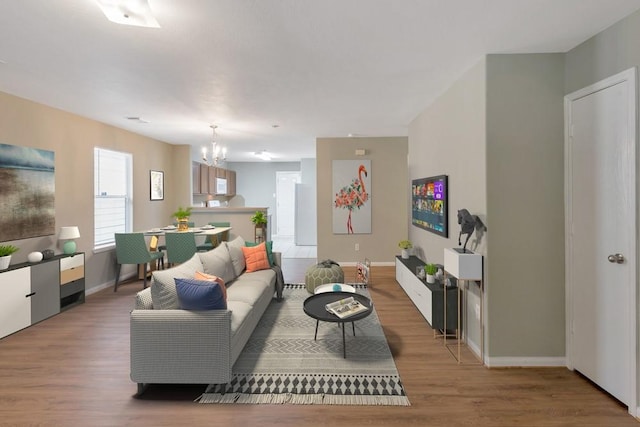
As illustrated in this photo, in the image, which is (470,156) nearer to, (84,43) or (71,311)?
(84,43)

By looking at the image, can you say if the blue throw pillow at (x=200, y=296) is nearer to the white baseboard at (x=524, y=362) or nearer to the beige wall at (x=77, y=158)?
the white baseboard at (x=524, y=362)

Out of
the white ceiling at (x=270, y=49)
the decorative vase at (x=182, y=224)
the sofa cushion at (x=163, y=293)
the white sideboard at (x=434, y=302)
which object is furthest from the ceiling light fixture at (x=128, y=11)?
the decorative vase at (x=182, y=224)

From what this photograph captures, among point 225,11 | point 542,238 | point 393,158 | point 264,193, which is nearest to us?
point 225,11

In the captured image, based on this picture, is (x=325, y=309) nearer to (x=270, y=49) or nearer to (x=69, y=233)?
(x=270, y=49)

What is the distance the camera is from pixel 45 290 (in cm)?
379

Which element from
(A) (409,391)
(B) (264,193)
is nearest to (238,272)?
(A) (409,391)

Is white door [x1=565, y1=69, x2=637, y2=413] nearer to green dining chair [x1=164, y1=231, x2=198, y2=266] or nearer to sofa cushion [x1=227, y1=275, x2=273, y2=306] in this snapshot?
sofa cushion [x1=227, y1=275, x2=273, y2=306]

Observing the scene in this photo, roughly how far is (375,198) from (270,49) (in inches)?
166

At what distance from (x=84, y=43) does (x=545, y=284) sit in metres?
4.12

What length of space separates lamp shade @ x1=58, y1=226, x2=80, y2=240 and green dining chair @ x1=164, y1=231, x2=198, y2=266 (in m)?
1.10

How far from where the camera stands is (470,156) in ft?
9.88

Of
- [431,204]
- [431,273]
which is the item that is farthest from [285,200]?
[431,273]

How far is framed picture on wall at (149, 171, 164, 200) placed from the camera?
6368mm

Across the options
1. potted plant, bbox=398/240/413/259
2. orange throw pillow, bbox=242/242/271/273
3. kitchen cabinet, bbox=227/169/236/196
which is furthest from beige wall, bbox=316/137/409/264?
kitchen cabinet, bbox=227/169/236/196
